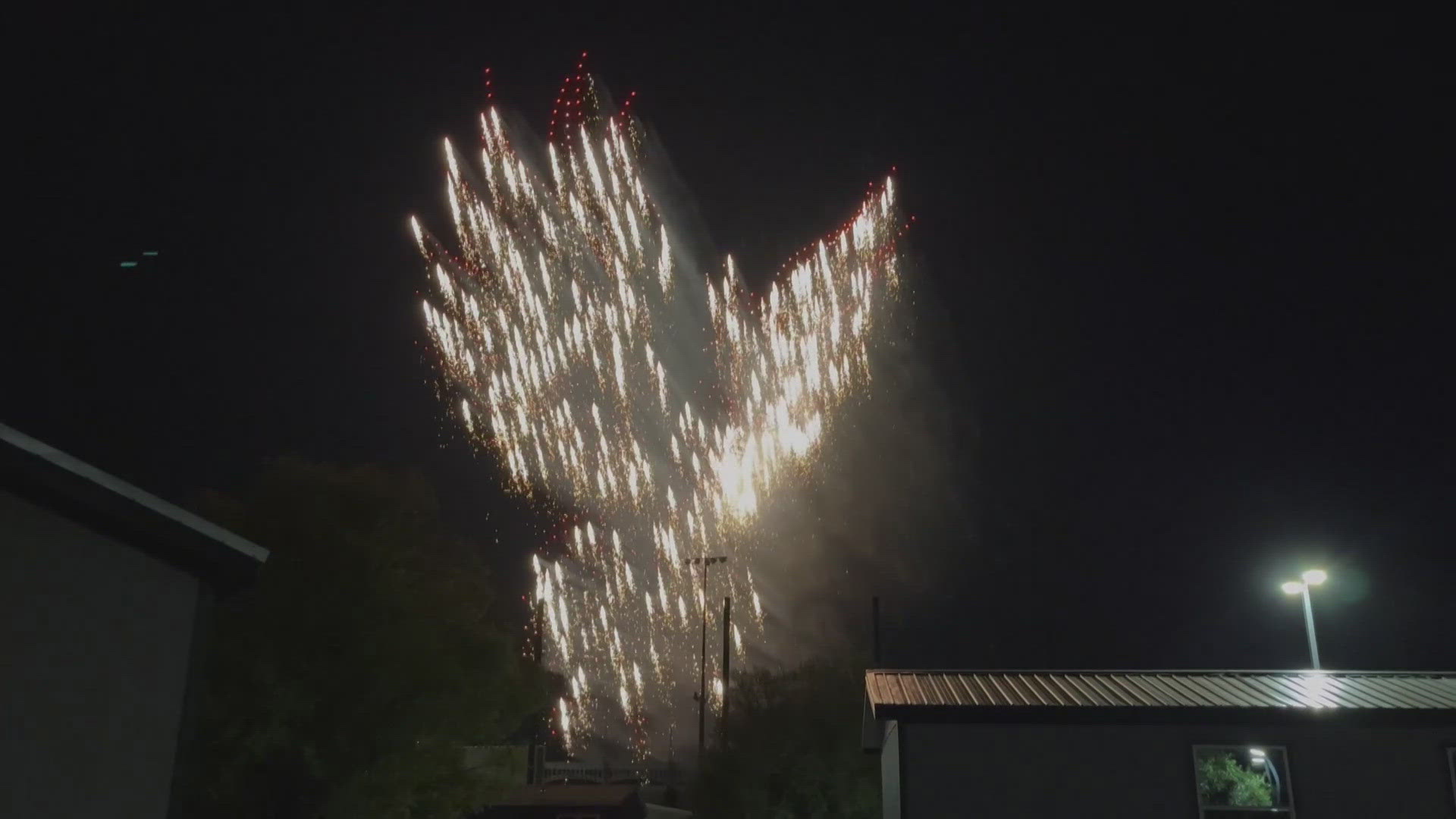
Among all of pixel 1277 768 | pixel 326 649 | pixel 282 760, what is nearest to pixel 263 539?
pixel 326 649

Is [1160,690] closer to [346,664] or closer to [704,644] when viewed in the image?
[346,664]

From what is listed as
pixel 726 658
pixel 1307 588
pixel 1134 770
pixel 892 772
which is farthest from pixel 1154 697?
pixel 726 658

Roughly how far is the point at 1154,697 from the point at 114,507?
38.7 feet

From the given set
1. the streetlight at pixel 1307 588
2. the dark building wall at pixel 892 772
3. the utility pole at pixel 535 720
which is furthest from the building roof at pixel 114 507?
the utility pole at pixel 535 720

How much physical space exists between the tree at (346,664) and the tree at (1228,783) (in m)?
12.4

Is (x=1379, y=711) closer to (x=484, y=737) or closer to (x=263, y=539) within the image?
(x=484, y=737)

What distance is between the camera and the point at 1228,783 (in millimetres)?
13188

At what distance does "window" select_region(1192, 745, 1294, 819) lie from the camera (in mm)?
13047

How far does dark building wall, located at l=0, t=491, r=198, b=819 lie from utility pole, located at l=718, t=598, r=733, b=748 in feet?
Answer: 84.4

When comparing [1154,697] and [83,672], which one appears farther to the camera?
[1154,697]

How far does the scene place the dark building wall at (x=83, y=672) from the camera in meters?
7.54

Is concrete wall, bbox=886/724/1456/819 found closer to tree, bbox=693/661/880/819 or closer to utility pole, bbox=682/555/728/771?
tree, bbox=693/661/880/819

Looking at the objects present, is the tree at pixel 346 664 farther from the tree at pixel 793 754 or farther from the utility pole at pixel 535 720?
the utility pole at pixel 535 720

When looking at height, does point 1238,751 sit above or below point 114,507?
below
